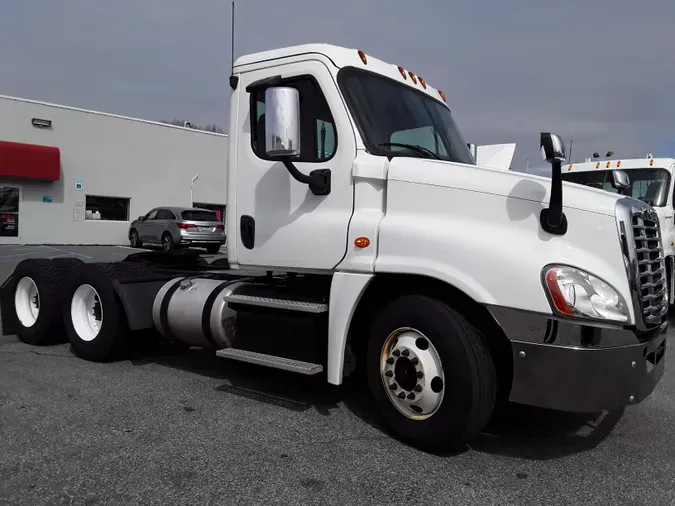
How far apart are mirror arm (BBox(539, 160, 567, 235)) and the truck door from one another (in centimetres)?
132

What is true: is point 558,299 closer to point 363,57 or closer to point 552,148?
point 552,148

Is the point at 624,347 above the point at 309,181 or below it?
below

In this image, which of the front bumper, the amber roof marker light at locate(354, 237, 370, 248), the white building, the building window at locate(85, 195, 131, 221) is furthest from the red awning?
the front bumper

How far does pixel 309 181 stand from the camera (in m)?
4.18

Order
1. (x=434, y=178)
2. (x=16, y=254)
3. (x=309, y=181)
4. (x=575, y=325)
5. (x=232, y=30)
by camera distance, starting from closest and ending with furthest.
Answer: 1. (x=575, y=325)
2. (x=434, y=178)
3. (x=309, y=181)
4. (x=232, y=30)
5. (x=16, y=254)

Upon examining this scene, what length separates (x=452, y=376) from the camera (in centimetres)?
345

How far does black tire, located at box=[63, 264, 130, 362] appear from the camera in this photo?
18.1 ft

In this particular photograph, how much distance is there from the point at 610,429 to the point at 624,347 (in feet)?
4.32

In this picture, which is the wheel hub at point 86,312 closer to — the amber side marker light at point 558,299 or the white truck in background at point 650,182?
the amber side marker light at point 558,299

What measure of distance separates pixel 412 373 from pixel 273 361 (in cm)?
114

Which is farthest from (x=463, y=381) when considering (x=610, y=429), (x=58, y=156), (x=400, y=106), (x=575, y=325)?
(x=58, y=156)

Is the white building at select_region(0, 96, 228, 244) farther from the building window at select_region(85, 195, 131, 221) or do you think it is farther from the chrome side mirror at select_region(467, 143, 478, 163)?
the chrome side mirror at select_region(467, 143, 478, 163)

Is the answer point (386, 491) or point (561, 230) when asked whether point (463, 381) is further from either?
point (561, 230)

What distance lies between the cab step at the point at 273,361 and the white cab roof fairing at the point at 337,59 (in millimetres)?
2175
